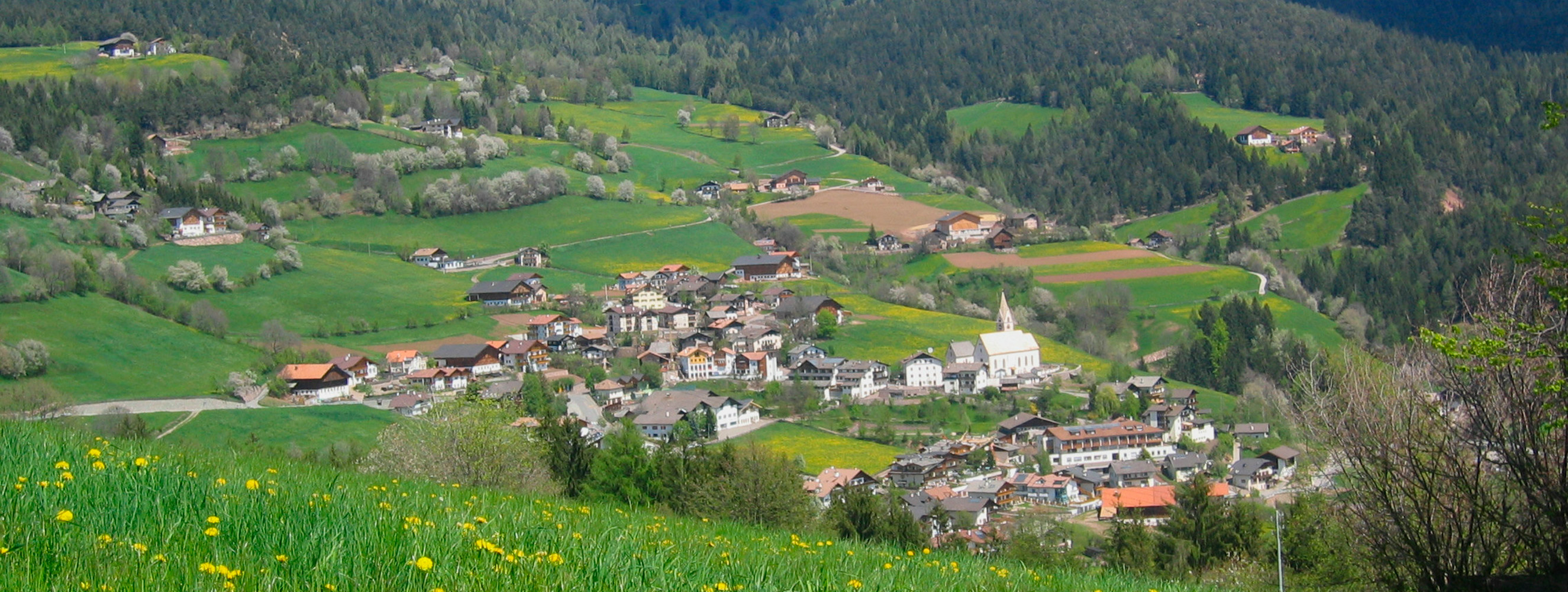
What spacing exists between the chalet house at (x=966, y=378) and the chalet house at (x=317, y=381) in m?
29.8

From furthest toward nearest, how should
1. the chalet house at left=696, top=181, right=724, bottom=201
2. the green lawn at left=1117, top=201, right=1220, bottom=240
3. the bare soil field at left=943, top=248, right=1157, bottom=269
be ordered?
the green lawn at left=1117, top=201, right=1220, bottom=240 < the chalet house at left=696, top=181, right=724, bottom=201 < the bare soil field at left=943, top=248, right=1157, bottom=269

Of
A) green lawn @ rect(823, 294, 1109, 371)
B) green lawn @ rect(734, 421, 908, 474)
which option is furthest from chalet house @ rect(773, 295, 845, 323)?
green lawn @ rect(734, 421, 908, 474)

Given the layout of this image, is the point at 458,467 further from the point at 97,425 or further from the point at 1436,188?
the point at 1436,188

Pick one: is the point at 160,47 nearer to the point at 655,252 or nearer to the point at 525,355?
the point at 655,252

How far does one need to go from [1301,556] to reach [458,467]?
678 inches

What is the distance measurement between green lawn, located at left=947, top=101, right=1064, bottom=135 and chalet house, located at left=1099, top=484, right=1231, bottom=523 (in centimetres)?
11648

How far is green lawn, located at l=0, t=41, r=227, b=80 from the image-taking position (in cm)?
12406

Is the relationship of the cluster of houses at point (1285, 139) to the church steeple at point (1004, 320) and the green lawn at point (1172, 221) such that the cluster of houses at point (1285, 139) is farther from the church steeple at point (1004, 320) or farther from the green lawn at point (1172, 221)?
the church steeple at point (1004, 320)

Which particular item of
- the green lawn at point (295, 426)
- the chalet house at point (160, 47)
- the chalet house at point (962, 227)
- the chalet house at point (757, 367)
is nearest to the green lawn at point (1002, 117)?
the chalet house at point (962, 227)

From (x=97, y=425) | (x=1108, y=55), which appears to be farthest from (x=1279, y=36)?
(x=97, y=425)

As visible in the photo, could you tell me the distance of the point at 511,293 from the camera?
78875mm

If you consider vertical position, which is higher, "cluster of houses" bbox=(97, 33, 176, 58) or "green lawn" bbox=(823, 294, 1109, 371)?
"cluster of houses" bbox=(97, 33, 176, 58)

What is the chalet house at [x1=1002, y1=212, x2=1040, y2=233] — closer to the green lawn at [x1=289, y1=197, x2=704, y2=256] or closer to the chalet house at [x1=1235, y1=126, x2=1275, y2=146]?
the green lawn at [x1=289, y1=197, x2=704, y2=256]

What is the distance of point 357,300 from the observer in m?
76.0
